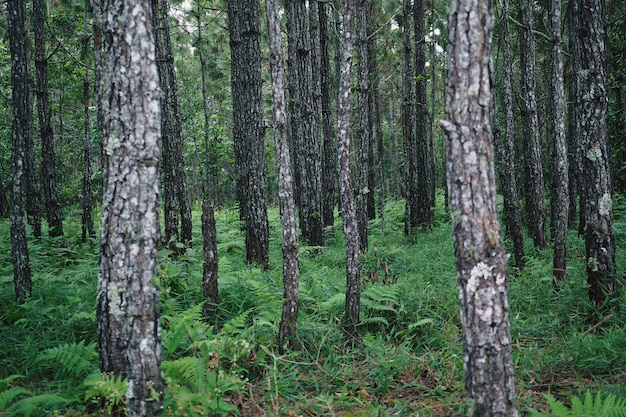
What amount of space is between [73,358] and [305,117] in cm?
816

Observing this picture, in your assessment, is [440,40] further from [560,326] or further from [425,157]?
[560,326]

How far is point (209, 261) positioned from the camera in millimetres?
6371

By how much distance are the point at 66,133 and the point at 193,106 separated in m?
6.58

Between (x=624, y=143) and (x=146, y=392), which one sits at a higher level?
(x=624, y=143)

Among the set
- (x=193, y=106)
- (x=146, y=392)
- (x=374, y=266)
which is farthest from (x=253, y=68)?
(x=193, y=106)

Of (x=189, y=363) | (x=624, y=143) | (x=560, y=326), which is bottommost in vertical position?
(x=560, y=326)

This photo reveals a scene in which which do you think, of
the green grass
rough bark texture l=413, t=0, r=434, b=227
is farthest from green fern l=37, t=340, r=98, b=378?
rough bark texture l=413, t=0, r=434, b=227

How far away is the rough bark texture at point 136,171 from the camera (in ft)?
11.6

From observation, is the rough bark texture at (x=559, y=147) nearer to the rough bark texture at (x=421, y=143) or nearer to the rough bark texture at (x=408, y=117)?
the rough bark texture at (x=408, y=117)

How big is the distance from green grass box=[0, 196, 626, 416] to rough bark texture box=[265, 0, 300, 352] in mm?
268

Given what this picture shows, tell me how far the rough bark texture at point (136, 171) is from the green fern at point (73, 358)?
4.80 ft

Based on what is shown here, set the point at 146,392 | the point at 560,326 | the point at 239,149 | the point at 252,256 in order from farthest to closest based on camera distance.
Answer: the point at 239,149 → the point at 252,256 → the point at 560,326 → the point at 146,392

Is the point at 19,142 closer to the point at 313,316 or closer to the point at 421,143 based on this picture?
the point at 313,316

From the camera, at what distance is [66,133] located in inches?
960
